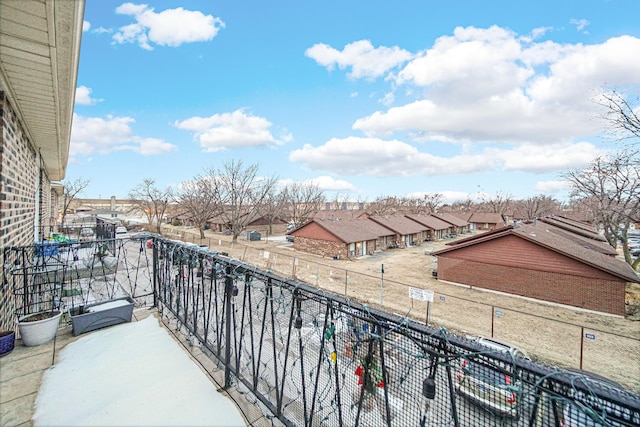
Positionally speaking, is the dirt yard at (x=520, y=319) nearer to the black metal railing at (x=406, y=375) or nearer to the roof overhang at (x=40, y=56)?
the black metal railing at (x=406, y=375)

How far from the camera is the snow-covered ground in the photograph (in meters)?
2.07

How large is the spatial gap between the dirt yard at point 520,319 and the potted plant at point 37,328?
802cm

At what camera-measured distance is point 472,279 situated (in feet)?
55.2

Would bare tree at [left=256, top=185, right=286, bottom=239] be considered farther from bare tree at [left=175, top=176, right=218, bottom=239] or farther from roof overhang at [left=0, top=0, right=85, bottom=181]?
roof overhang at [left=0, top=0, right=85, bottom=181]

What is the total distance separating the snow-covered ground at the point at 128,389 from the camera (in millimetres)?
2070

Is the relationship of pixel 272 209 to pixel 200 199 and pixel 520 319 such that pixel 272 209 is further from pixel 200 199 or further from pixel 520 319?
pixel 520 319

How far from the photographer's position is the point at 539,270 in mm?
14633

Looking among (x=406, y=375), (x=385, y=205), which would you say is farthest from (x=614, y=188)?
(x=385, y=205)

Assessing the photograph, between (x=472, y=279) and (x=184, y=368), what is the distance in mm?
17968

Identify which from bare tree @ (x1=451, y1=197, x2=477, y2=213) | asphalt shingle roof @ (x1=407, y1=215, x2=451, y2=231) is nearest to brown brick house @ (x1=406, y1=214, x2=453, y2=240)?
asphalt shingle roof @ (x1=407, y1=215, x2=451, y2=231)

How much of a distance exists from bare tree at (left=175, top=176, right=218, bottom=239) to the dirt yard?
46.7 ft

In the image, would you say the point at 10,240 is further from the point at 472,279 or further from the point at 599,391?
the point at 472,279

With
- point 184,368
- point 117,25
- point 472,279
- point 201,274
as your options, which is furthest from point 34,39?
point 472,279

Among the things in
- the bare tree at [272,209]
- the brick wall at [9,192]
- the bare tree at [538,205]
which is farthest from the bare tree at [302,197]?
the bare tree at [538,205]
